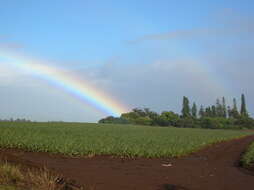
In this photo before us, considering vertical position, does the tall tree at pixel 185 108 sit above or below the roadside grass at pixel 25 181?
above

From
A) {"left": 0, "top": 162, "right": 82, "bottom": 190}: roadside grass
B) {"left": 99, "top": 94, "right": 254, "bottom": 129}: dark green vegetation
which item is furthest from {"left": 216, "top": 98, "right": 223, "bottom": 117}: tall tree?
{"left": 0, "top": 162, "right": 82, "bottom": 190}: roadside grass

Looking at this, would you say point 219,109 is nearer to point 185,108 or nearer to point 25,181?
point 185,108

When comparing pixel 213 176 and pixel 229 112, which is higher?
pixel 229 112

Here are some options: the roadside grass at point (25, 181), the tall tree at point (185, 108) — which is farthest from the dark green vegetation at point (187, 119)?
the roadside grass at point (25, 181)

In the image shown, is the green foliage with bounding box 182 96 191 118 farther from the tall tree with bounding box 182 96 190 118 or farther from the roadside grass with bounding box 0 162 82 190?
the roadside grass with bounding box 0 162 82 190

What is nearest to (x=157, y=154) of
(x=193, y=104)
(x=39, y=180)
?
(x=39, y=180)

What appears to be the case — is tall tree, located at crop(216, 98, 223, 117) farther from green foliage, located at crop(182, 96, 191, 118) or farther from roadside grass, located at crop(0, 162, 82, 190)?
roadside grass, located at crop(0, 162, 82, 190)

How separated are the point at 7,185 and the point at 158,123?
128 metres

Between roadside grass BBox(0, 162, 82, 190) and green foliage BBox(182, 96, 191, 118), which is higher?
green foliage BBox(182, 96, 191, 118)

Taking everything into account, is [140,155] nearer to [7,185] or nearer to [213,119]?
[7,185]

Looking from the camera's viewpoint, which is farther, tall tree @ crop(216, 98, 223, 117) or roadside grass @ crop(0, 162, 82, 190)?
tall tree @ crop(216, 98, 223, 117)

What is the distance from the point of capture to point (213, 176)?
13.3 metres

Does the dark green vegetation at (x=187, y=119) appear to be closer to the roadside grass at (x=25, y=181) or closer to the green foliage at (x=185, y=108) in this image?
the green foliage at (x=185, y=108)

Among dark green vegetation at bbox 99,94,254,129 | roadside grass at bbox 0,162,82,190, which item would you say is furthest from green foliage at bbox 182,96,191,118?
roadside grass at bbox 0,162,82,190
